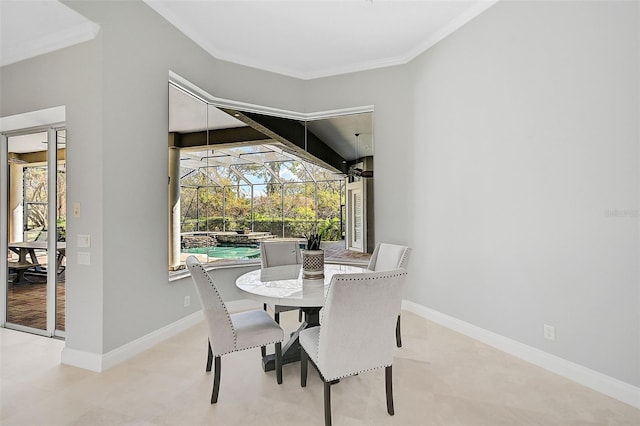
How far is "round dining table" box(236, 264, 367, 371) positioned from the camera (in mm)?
2006

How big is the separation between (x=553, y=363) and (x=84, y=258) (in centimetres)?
378

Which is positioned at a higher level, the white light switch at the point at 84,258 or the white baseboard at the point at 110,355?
the white light switch at the point at 84,258

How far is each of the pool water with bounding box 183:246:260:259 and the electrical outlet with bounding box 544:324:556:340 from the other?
3.19 m

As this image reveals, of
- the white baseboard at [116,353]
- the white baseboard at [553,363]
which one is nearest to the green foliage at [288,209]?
the white baseboard at [116,353]

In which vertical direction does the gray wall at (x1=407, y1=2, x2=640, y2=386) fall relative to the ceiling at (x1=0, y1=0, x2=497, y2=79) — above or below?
below

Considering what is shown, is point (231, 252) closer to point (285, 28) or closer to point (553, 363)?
point (285, 28)

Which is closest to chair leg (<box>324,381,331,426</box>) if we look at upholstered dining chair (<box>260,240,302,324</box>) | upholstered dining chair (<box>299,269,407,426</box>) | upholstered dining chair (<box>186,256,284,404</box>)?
upholstered dining chair (<box>299,269,407,426</box>)

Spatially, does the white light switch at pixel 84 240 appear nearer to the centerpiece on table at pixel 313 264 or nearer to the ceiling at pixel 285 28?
the ceiling at pixel 285 28

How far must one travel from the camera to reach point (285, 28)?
3.43 metres

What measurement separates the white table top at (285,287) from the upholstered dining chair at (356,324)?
26 centimetres

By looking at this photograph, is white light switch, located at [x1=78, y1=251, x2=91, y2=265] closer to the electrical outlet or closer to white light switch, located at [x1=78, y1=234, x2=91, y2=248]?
white light switch, located at [x1=78, y1=234, x2=91, y2=248]

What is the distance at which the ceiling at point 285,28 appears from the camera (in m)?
2.61

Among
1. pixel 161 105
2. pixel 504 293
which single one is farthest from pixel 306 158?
pixel 504 293

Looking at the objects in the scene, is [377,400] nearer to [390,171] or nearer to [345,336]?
[345,336]
